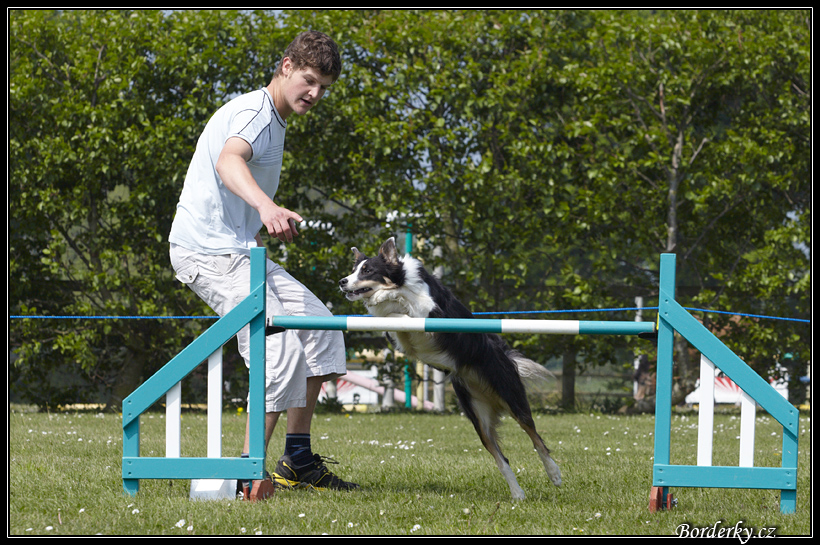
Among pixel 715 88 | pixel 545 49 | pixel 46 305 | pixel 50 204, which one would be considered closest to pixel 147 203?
pixel 50 204

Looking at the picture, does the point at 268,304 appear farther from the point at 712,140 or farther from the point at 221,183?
the point at 712,140

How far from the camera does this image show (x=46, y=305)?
356 inches

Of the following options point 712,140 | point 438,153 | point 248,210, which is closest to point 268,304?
point 248,210

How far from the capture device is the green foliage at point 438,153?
28.5ft

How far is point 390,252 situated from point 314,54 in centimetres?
132

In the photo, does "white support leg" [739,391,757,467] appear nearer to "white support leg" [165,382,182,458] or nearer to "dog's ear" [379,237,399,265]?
"dog's ear" [379,237,399,265]

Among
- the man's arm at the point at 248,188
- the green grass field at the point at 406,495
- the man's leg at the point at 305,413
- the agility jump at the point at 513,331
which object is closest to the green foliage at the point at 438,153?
the green grass field at the point at 406,495

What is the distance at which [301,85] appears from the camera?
3.36 m

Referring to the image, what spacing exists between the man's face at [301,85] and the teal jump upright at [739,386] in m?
1.59

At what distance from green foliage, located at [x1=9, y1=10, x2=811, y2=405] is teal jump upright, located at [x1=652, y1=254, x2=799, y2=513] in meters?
5.77

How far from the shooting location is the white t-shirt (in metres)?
3.31

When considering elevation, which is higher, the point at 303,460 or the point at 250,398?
the point at 250,398

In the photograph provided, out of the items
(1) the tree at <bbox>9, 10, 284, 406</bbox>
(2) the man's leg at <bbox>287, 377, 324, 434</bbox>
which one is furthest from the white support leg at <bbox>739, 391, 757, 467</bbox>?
(1) the tree at <bbox>9, 10, 284, 406</bbox>

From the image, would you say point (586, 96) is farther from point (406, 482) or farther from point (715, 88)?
point (406, 482)
